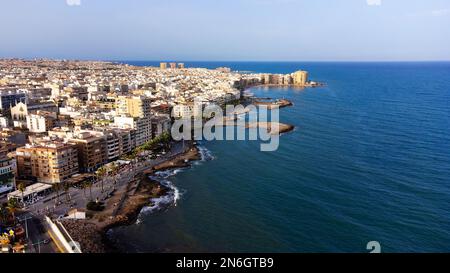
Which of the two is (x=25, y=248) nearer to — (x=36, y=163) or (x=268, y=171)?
(x=36, y=163)

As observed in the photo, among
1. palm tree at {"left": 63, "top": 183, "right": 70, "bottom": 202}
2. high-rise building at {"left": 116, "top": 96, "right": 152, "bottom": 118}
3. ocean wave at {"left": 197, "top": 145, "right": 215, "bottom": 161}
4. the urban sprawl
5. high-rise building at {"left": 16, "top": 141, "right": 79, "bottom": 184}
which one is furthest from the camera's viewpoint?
high-rise building at {"left": 116, "top": 96, "right": 152, "bottom": 118}

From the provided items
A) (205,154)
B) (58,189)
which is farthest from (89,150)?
(205,154)

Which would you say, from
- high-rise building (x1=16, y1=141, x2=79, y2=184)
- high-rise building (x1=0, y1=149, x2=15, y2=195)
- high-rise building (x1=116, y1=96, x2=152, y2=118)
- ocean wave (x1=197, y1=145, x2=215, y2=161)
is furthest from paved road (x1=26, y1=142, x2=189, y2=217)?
high-rise building (x1=116, y1=96, x2=152, y2=118)

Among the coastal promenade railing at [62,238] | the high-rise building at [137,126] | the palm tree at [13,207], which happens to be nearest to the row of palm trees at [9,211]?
the palm tree at [13,207]

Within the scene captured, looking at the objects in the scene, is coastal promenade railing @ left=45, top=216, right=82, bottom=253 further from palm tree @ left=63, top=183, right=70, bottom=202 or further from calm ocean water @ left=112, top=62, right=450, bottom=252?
palm tree @ left=63, top=183, right=70, bottom=202
